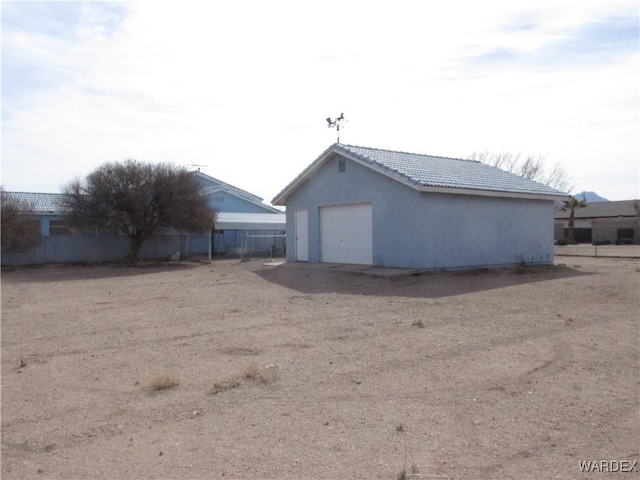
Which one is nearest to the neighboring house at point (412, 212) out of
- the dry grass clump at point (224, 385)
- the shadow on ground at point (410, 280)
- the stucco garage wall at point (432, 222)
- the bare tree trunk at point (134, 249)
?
the stucco garage wall at point (432, 222)

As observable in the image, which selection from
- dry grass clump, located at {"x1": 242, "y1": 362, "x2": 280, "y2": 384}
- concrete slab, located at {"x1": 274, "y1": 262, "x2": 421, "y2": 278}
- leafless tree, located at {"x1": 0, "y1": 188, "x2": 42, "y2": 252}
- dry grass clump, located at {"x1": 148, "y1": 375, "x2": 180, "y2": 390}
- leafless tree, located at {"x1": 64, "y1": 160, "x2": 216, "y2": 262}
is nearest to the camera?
dry grass clump, located at {"x1": 148, "y1": 375, "x2": 180, "y2": 390}

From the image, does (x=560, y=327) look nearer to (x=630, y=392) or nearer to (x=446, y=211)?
(x=630, y=392)

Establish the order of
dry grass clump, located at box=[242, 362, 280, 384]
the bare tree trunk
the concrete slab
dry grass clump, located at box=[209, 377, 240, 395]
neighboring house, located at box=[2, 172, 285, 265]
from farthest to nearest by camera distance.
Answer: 1. the bare tree trunk
2. neighboring house, located at box=[2, 172, 285, 265]
3. the concrete slab
4. dry grass clump, located at box=[242, 362, 280, 384]
5. dry grass clump, located at box=[209, 377, 240, 395]

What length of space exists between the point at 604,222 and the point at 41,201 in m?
49.4

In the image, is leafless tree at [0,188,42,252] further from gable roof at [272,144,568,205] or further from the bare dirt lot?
the bare dirt lot

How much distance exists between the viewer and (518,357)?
8164 millimetres

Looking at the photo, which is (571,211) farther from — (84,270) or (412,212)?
(84,270)

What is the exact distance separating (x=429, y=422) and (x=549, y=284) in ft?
40.3

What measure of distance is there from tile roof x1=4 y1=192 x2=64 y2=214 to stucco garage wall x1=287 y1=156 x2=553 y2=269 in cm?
1344

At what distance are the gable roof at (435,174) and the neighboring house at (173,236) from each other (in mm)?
9677

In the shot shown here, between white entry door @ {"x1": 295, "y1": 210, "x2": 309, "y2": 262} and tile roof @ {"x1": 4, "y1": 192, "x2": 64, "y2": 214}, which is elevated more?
tile roof @ {"x1": 4, "y1": 192, "x2": 64, "y2": 214}

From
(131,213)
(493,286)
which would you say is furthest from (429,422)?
(131,213)

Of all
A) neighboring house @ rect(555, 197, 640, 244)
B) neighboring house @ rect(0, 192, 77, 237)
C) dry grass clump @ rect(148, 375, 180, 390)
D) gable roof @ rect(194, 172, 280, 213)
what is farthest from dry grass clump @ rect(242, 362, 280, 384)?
neighboring house @ rect(555, 197, 640, 244)

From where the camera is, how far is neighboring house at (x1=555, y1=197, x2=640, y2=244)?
181 ft
